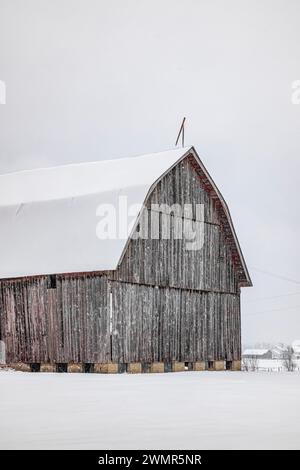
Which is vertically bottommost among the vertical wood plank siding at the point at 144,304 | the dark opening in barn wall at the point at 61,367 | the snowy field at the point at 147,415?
the dark opening in barn wall at the point at 61,367

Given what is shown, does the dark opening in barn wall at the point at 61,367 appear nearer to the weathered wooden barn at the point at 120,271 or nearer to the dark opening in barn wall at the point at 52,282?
the weathered wooden barn at the point at 120,271

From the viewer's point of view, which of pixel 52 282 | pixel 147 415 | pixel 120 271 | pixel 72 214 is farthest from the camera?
pixel 72 214

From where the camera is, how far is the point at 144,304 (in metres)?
28.6

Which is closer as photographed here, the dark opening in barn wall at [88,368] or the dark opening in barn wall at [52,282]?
the dark opening in barn wall at [88,368]

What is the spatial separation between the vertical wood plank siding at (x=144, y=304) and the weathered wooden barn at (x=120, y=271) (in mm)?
36

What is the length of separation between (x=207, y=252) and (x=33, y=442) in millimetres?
21329

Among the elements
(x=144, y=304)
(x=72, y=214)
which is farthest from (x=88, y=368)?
(x=72, y=214)

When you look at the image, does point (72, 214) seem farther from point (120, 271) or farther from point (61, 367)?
point (61, 367)

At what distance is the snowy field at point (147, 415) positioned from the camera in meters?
10.9

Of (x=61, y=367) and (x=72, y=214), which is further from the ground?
(x=72, y=214)

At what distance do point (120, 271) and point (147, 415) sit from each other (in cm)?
1382

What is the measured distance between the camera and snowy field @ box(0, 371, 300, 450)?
1094cm

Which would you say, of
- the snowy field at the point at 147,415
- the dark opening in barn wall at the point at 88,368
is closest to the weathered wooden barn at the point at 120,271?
the dark opening in barn wall at the point at 88,368

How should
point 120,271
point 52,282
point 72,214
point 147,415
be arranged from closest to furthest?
point 147,415 → point 120,271 → point 52,282 → point 72,214
